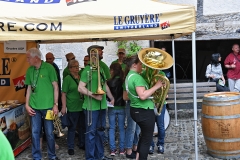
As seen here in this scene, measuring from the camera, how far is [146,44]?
9570 millimetres

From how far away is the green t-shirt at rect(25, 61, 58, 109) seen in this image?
15.8 feet

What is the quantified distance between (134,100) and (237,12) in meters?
5.94

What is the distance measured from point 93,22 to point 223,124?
2.40m

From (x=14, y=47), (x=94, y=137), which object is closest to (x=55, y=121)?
(x=94, y=137)

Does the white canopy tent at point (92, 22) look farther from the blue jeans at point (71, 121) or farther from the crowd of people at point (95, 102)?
the blue jeans at point (71, 121)

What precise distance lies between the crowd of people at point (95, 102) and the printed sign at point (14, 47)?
43.2 inches

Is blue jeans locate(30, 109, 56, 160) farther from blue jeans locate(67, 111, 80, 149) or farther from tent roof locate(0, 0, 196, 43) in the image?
tent roof locate(0, 0, 196, 43)

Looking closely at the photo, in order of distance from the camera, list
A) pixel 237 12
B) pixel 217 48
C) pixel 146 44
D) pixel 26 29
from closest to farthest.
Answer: pixel 26 29, pixel 237 12, pixel 146 44, pixel 217 48

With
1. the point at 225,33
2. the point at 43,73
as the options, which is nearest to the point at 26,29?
the point at 43,73

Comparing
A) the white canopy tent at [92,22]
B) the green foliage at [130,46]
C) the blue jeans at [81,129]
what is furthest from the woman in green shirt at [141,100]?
the green foliage at [130,46]

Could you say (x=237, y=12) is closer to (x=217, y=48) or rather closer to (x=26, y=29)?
(x=217, y=48)

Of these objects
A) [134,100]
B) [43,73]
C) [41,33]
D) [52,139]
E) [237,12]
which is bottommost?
[52,139]

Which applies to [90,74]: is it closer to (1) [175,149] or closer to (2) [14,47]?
(1) [175,149]

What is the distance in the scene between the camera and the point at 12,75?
6.16m
